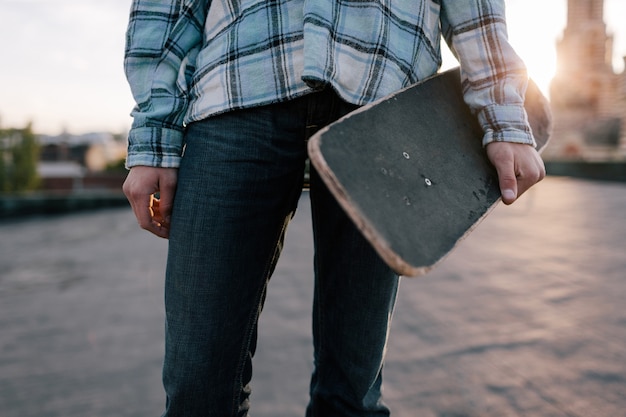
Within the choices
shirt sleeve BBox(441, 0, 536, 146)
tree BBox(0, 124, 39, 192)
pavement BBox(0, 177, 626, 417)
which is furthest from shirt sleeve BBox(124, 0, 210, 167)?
tree BBox(0, 124, 39, 192)

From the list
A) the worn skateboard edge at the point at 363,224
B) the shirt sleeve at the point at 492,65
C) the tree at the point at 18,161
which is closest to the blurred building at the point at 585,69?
the tree at the point at 18,161

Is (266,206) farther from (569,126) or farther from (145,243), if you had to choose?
(569,126)

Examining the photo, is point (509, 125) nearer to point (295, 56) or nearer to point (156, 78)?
point (295, 56)

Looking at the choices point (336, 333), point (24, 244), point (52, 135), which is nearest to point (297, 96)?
point (336, 333)

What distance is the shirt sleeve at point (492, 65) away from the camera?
0.88 m

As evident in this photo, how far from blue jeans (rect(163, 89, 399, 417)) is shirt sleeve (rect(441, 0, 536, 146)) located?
10.6 inches

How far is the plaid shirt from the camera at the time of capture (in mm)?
815

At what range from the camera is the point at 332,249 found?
0.97m

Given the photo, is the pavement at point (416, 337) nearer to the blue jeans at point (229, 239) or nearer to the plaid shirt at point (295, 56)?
the blue jeans at point (229, 239)

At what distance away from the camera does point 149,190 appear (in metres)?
0.88

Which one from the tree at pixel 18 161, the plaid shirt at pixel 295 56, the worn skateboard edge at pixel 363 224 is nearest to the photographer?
the worn skateboard edge at pixel 363 224

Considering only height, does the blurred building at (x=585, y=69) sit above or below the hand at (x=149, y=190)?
above

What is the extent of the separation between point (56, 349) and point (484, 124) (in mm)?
2205

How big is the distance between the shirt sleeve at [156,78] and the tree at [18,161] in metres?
25.0
